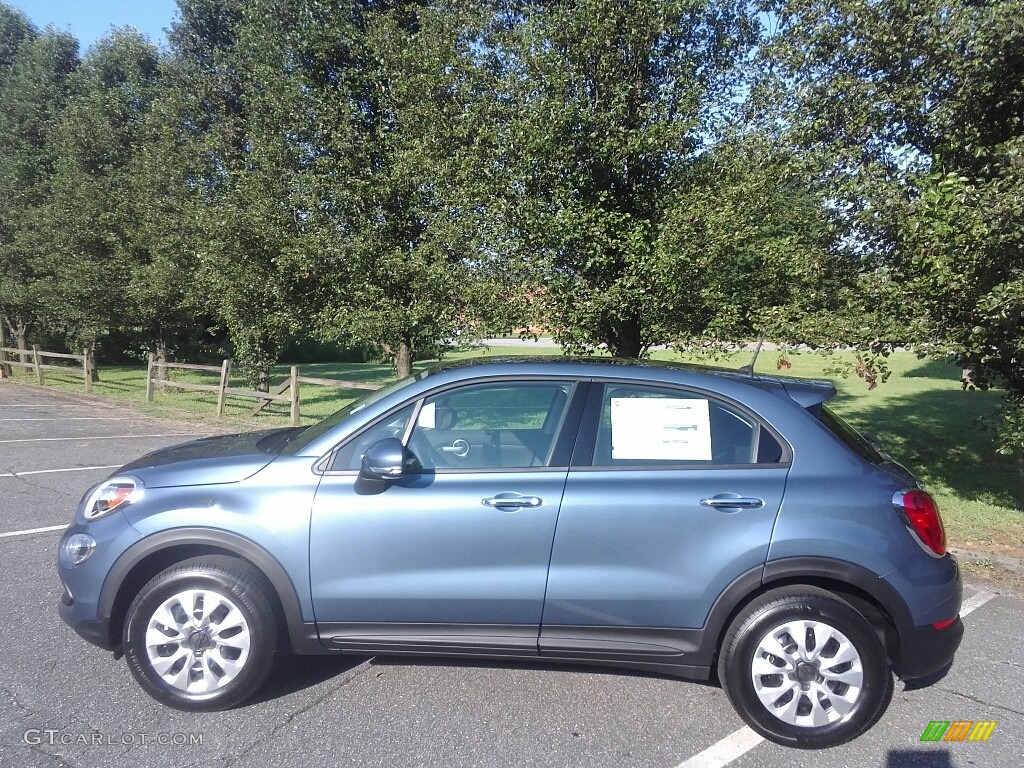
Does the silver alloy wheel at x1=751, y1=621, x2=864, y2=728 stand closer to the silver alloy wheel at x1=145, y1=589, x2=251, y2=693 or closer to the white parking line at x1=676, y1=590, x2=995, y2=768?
the white parking line at x1=676, y1=590, x2=995, y2=768

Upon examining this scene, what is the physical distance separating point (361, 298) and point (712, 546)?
9.63m

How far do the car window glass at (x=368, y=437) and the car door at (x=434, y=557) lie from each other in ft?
0.31

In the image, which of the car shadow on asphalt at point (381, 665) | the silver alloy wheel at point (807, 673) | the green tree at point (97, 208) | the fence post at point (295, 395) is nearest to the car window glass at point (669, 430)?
the silver alloy wheel at point (807, 673)

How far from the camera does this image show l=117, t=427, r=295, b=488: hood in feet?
11.0

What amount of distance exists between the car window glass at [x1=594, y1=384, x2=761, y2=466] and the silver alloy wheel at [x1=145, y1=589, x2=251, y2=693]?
1868mm

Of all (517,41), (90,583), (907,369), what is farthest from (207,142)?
(907,369)

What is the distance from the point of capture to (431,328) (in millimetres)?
11242

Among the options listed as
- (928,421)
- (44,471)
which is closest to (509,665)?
(44,471)

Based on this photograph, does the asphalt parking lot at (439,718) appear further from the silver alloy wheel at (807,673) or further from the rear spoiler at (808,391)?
the rear spoiler at (808,391)

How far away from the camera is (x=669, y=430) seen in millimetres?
3330

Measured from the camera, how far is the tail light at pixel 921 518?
10.1ft

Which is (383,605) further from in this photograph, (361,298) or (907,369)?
(907,369)

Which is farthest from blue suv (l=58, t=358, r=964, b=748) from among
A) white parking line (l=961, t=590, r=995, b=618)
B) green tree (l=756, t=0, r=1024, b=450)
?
green tree (l=756, t=0, r=1024, b=450)

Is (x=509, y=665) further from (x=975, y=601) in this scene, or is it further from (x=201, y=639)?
(x=975, y=601)
